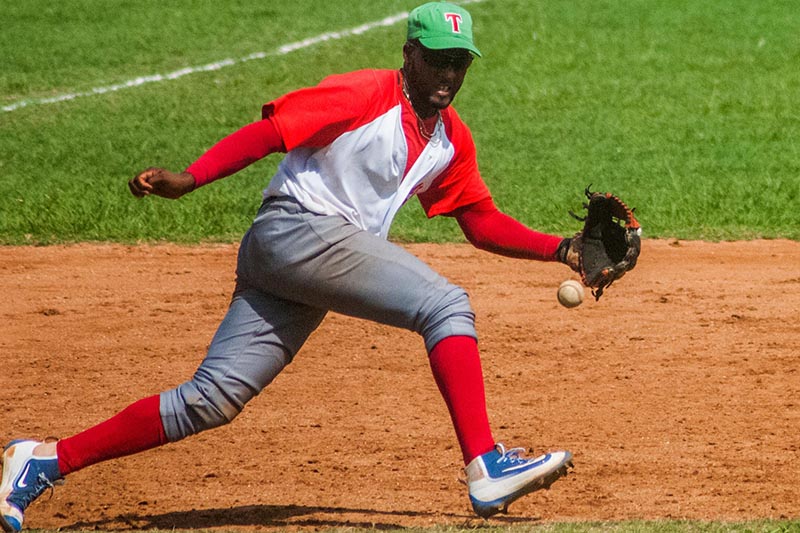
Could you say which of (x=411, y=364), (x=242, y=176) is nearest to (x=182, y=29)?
(x=242, y=176)

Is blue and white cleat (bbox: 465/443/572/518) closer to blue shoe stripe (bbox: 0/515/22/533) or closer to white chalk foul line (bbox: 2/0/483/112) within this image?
blue shoe stripe (bbox: 0/515/22/533)

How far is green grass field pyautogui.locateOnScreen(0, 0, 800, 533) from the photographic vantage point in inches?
394

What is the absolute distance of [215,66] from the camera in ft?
48.0

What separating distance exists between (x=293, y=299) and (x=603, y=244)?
121 cm

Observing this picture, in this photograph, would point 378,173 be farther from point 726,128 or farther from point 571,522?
point 726,128

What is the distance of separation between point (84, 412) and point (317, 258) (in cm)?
240

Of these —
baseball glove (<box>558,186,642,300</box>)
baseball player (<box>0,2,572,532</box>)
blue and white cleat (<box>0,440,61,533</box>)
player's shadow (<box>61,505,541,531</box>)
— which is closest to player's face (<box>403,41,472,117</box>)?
baseball player (<box>0,2,572,532</box>)

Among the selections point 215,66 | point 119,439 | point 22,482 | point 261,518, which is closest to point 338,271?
point 119,439

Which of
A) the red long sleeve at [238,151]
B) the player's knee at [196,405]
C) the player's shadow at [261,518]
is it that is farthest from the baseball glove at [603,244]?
the player's knee at [196,405]

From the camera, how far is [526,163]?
11.4 metres

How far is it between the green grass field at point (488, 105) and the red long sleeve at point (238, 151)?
5.07 m

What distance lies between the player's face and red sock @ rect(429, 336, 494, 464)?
33.4 inches

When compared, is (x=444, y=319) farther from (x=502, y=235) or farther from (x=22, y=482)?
(x=22, y=482)

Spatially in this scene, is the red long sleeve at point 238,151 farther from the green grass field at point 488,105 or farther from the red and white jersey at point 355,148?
the green grass field at point 488,105
